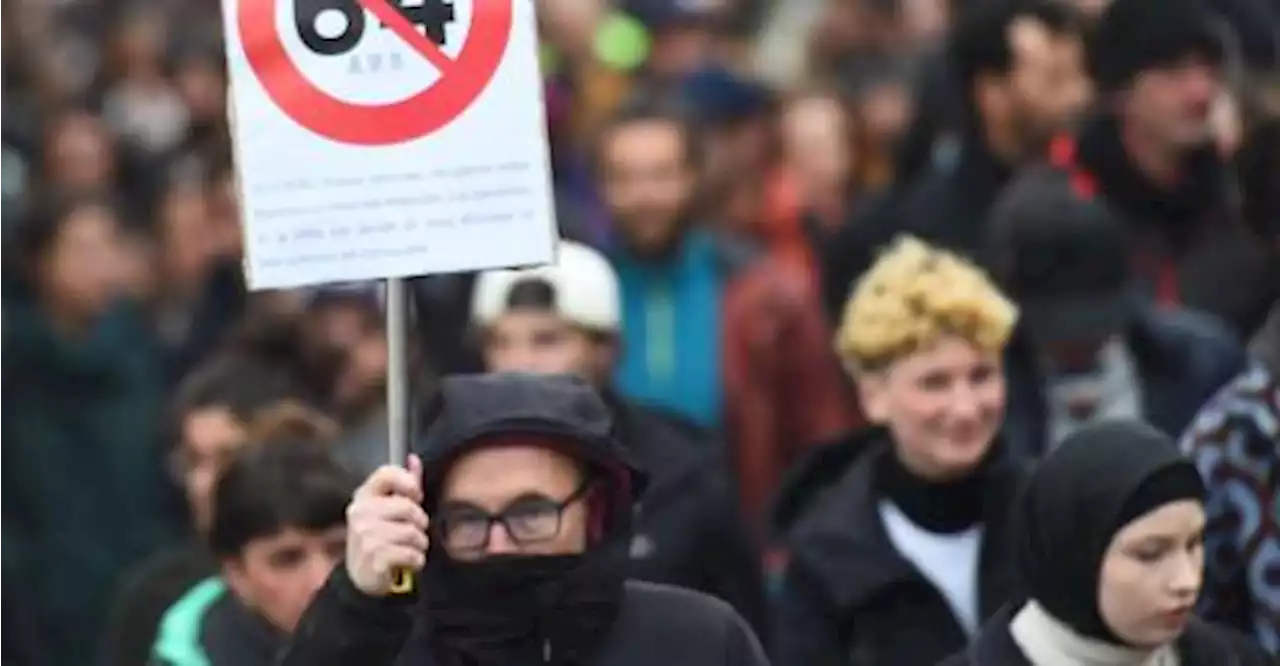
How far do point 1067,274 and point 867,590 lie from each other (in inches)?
51.9

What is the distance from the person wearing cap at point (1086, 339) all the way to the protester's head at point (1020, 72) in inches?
43.8

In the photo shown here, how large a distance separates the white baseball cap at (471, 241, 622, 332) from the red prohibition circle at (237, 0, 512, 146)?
2.38 m

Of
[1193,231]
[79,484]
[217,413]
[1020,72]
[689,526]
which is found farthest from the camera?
[79,484]

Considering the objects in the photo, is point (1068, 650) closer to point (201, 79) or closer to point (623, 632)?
point (623, 632)

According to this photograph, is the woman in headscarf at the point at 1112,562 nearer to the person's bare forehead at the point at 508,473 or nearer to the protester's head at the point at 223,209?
the person's bare forehead at the point at 508,473

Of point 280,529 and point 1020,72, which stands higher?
point 1020,72

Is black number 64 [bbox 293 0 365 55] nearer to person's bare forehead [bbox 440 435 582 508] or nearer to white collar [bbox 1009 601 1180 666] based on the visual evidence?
person's bare forehead [bbox 440 435 582 508]

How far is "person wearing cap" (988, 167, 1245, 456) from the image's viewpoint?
29.0ft

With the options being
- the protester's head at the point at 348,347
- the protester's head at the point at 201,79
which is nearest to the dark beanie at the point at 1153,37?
the protester's head at the point at 348,347

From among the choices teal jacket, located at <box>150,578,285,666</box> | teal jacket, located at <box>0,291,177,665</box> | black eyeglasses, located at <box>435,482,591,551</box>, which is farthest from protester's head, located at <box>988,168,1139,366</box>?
teal jacket, located at <box>0,291,177,665</box>

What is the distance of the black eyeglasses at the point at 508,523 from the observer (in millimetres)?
6527

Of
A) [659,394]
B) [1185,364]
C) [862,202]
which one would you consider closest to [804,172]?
[862,202]

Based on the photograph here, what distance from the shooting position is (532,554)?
651cm

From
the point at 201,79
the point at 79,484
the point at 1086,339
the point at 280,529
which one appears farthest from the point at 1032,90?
the point at 201,79
